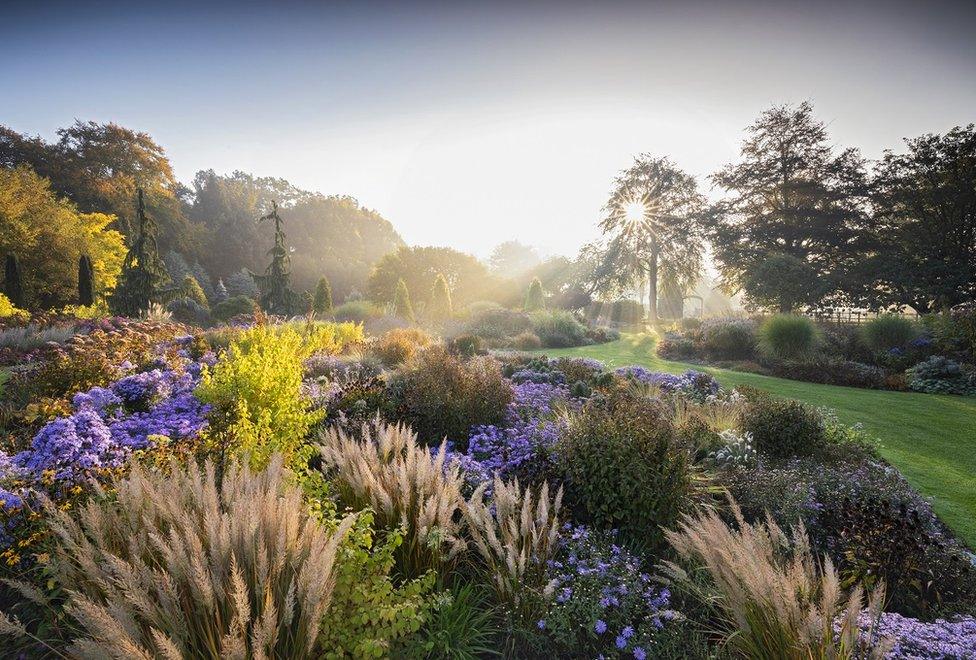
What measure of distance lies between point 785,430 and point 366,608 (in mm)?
5710

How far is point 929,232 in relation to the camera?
21.1 m

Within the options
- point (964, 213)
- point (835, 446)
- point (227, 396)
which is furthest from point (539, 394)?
point (964, 213)

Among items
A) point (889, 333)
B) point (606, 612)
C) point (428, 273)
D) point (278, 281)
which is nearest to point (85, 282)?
point (278, 281)

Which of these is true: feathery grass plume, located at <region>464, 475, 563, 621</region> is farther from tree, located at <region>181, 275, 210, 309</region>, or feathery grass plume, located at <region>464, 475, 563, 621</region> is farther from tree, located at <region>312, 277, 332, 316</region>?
tree, located at <region>181, 275, 210, 309</region>

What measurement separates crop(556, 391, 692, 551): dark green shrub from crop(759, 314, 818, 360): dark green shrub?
41.8 ft

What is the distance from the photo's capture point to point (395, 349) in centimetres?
1076

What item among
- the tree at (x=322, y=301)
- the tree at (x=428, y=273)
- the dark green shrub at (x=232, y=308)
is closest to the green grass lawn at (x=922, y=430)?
the tree at (x=322, y=301)

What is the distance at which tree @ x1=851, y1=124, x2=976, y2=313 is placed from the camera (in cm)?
1972

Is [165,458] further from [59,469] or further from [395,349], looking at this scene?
[395,349]

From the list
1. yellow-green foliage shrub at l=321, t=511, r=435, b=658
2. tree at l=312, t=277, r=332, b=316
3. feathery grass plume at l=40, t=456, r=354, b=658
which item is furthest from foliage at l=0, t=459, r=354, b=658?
tree at l=312, t=277, r=332, b=316

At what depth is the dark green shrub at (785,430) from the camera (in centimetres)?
555

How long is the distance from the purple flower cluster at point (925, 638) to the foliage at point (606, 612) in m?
0.97

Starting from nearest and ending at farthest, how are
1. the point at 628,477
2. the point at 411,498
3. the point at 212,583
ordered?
1. the point at 212,583
2. the point at 411,498
3. the point at 628,477

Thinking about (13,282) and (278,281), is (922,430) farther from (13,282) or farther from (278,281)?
(13,282)
